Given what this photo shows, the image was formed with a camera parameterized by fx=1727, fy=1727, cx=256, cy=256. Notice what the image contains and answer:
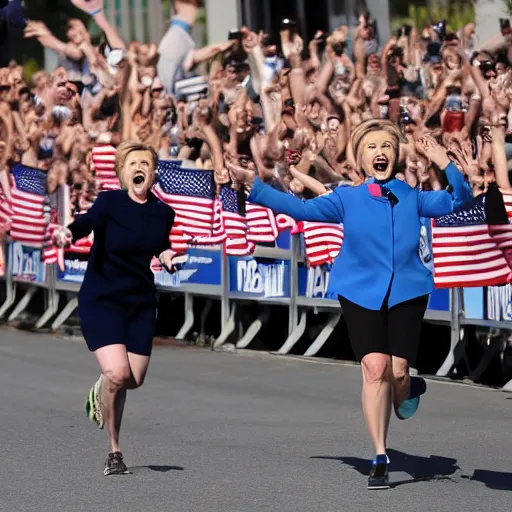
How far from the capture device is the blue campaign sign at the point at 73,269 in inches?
714

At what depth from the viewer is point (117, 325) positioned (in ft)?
29.7

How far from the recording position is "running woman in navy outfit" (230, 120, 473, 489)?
8531mm

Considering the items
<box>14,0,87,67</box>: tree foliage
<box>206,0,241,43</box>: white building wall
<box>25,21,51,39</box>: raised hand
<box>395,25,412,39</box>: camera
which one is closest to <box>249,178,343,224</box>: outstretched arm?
<box>395,25,412,39</box>: camera

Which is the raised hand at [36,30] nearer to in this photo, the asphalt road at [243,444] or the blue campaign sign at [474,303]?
the asphalt road at [243,444]

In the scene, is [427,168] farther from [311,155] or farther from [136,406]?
[136,406]

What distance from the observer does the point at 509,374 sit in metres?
13.0

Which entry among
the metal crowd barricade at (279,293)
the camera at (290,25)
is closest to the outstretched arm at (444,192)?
the metal crowd barricade at (279,293)

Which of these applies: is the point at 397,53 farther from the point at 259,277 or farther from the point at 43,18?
the point at 43,18

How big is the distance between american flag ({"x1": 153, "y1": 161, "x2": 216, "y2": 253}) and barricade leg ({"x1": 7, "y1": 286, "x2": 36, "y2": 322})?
3566mm

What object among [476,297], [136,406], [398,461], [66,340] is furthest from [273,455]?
[66,340]

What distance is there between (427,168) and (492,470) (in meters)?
4.38

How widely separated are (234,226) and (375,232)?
22.5 ft

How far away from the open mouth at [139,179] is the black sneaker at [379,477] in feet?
6.48

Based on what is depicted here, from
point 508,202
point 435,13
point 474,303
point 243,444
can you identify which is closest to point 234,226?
point 435,13
